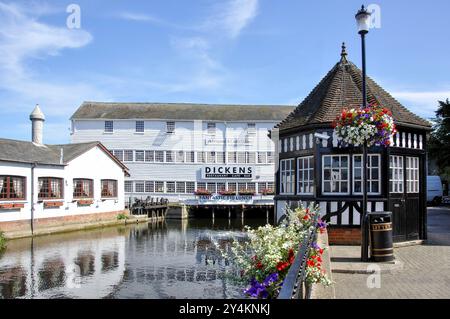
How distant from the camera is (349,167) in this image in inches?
584

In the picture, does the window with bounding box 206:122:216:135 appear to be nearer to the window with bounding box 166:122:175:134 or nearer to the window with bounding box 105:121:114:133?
the window with bounding box 166:122:175:134

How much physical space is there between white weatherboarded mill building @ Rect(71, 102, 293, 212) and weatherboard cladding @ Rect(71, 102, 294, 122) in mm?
186

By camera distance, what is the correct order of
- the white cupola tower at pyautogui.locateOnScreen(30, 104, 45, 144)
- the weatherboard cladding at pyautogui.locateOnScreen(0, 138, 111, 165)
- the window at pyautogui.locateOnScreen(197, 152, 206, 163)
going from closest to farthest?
1. the weatherboard cladding at pyautogui.locateOnScreen(0, 138, 111, 165)
2. the white cupola tower at pyautogui.locateOnScreen(30, 104, 45, 144)
3. the window at pyautogui.locateOnScreen(197, 152, 206, 163)

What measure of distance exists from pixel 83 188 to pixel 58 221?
4168mm

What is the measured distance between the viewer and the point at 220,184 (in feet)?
156

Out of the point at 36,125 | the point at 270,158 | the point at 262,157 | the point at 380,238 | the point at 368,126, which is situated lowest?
the point at 380,238

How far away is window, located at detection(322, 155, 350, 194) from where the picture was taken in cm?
1498

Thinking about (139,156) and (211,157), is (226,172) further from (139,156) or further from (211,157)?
(139,156)

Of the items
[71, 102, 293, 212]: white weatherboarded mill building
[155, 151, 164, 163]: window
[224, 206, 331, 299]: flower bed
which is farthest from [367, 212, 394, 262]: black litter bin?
[155, 151, 164, 163]: window

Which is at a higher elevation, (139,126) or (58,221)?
(139,126)

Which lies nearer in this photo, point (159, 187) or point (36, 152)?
point (36, 152)

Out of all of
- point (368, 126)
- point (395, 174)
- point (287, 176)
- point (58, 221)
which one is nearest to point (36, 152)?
point (58, 221)
